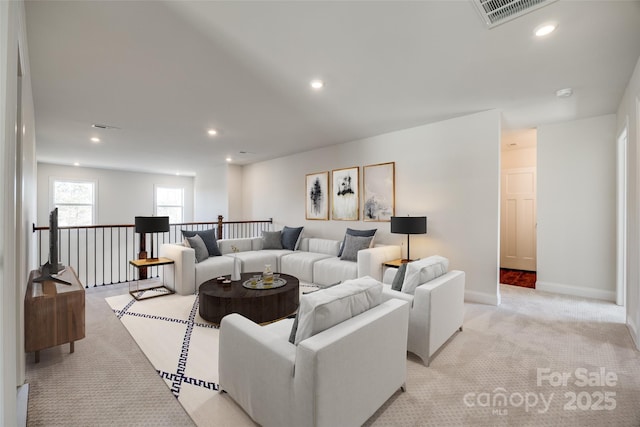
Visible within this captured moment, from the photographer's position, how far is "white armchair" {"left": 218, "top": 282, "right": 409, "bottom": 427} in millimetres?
1333

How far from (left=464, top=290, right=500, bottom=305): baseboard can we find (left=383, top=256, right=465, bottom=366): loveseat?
53.1 inches

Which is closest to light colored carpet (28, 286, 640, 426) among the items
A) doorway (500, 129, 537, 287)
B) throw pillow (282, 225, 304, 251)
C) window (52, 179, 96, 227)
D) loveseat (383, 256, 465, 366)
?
loveseat (383, 256, 465, 366)

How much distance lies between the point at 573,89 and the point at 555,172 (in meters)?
1.68

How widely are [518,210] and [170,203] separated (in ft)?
32.3

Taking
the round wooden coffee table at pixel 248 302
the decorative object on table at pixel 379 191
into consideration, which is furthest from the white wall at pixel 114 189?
the decorative object on table at pixel 379 191

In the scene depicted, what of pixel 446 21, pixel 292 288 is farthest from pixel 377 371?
pixel 446 21

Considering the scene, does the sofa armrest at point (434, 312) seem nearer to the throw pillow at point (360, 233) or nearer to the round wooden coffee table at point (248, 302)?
the round wooden coffee table at point (248, 302)

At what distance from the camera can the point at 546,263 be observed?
14.7ft

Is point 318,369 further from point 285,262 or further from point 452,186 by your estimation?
point 285,262

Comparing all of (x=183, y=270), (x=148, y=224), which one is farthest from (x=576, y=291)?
(x=148, y=224)

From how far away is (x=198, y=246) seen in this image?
468cm

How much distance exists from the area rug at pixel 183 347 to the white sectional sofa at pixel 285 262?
357 millimetres

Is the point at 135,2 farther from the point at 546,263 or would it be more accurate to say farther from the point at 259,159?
the point at 546,263

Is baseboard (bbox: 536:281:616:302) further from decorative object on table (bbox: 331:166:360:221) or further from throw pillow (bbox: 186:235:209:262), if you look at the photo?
throw pillow (bbox: 186:235:209:262)
